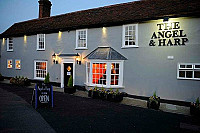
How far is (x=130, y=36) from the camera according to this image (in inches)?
427

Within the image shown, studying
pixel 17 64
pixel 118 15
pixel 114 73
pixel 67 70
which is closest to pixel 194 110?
pixel 114 73

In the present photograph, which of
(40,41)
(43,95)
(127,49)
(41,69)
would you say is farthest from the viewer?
(40,41)

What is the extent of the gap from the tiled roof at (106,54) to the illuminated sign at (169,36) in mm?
2453

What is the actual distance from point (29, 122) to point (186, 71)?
28.4 feet

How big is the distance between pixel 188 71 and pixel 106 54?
5.31 metres

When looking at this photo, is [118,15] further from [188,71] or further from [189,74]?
[189,74]

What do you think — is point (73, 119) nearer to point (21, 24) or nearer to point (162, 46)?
point (162, 46)

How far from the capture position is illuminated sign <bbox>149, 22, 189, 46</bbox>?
9097mm

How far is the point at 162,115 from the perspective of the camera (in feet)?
23.1

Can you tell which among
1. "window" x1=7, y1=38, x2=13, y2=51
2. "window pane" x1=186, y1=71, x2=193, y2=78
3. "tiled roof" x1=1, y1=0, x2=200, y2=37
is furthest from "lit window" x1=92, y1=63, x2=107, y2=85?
"window" x1=7, y1=38, x2=13, y2=51

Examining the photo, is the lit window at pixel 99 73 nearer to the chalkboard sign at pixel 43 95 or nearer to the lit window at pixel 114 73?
the lit window at pixel 114 73

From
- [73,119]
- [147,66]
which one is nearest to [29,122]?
[73,119]

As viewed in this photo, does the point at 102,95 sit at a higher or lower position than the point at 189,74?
lower

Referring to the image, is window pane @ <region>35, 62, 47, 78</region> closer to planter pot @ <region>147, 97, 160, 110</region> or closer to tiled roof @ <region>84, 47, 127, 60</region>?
tiled roof @ <region>84, 47, 127, 60</region>
